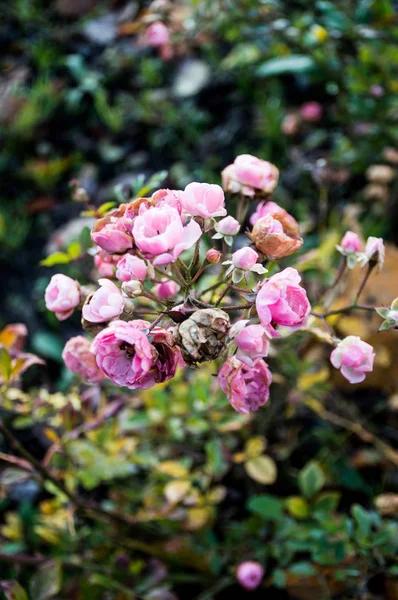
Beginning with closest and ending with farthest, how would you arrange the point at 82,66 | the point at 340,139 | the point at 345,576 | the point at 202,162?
the point at 345,576 < the point at 340,139 < the point at 202,162 < the point at 82,66

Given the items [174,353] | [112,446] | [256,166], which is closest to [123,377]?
[174,353]

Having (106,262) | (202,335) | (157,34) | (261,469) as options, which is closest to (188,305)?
(202,335)

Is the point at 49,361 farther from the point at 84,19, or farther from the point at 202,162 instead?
the point at 84,19

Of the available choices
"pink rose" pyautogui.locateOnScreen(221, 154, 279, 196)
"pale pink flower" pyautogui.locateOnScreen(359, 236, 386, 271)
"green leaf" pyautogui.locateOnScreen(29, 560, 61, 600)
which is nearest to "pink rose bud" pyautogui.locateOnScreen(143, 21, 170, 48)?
"pink rose" pyautogui.locateOnScreen(221, 154, 279, 196)

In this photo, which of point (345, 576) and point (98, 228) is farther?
point (345, 576)

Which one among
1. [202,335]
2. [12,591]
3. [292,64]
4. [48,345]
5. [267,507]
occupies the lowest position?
[48,345]

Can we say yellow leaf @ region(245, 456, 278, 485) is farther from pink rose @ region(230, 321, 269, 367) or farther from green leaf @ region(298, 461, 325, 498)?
pink rose @ region(230, 321, 269, 367)

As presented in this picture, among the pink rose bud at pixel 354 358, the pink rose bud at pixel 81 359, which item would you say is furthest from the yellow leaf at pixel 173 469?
the pink rose bud at pixel 354 358

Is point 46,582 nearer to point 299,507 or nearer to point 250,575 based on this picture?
point 250,575
